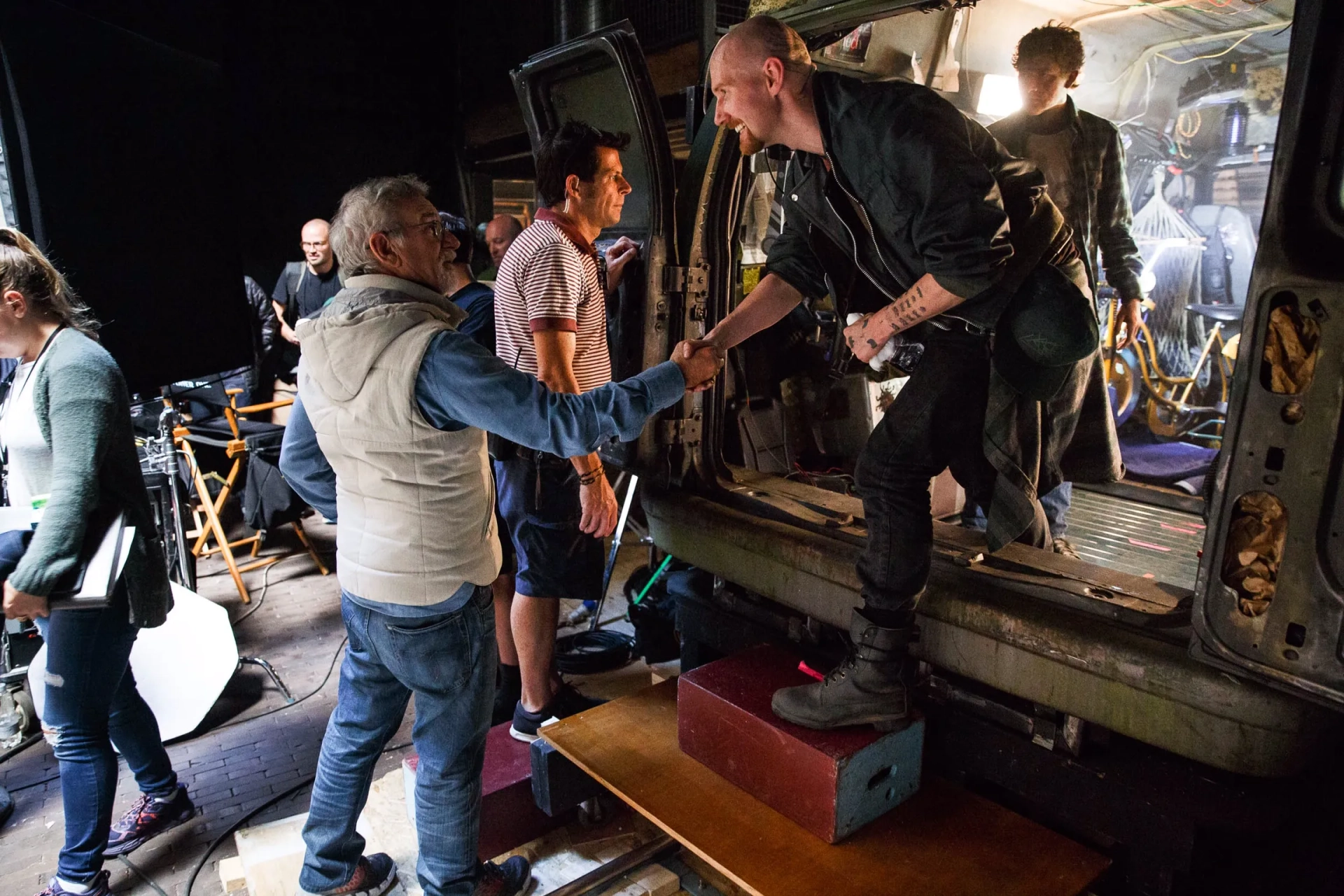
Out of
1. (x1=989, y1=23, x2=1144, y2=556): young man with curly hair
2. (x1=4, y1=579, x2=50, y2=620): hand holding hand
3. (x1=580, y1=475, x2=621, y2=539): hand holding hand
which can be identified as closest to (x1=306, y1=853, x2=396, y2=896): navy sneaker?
(x1=4, y1=579, x2=50, y2=620): hand holding hand

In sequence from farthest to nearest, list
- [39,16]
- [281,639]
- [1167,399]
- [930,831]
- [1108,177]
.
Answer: [1167,399] → [281,639] → [39,16] → [1108,177] → [930,831]

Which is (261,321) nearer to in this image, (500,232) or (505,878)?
(500,232)

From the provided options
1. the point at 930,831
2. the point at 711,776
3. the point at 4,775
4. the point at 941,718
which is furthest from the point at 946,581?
the point at 4,775

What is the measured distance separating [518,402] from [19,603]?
162 cm

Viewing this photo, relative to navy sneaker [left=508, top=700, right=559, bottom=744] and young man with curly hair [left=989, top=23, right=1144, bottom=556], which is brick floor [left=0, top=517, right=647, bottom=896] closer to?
navy sneaker [left=508, top=700, right=559, bottom=744]

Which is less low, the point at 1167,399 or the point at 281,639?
the point at 1167,399

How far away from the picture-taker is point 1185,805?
6.56 ft

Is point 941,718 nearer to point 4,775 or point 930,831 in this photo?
point 930,831

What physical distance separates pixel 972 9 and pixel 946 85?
0.46 m

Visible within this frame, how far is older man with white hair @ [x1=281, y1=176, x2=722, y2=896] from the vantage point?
2025mm

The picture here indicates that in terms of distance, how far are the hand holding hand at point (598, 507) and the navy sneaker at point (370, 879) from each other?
1.21 metres

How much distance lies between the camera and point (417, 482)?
2.12 meters

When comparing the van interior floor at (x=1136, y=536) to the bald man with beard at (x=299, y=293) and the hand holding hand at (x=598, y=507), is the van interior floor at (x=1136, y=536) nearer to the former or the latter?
the hand holding hand at (x=598, y=507)

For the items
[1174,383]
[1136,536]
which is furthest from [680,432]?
[1174,383]
